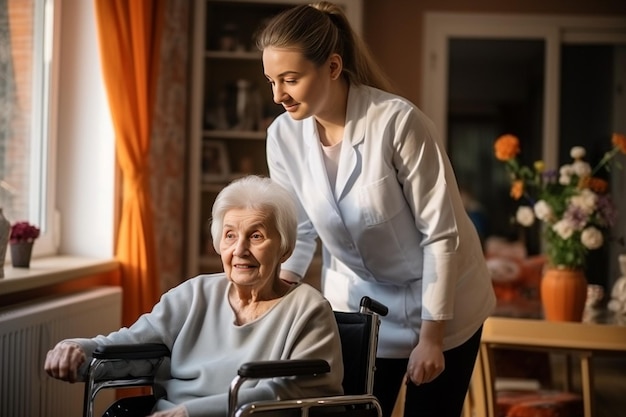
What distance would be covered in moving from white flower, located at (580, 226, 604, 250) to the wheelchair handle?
1.40 metres

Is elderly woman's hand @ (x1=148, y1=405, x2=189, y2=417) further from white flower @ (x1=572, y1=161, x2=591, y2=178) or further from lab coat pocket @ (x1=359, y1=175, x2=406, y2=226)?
white flower @ (x1=572, y1=161, x2=591, y2=178)

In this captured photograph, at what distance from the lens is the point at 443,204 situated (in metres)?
2.03

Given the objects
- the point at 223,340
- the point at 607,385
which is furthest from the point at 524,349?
the point at 607,385

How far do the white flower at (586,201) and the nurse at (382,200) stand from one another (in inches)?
46.6

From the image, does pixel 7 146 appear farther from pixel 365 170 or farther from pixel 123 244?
pixel 365 170

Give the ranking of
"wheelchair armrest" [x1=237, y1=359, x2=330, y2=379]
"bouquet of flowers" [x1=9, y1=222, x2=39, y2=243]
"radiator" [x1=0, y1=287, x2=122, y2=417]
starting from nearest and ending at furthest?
1. "wheelchair armrest" [x1=237, y1=359, x2=330, y2=379]
2. "radiator" [x1=0, y1=287, x2=122, y2=417]
3. "bouquet of flowers" [x1=9, y1=222, x2=39, y2=243]

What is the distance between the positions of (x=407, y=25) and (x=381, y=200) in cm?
371

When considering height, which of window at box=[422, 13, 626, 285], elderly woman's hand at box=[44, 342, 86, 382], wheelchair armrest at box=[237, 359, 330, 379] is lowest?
elderly woman's hand at box=[44, 342, 86, 382]

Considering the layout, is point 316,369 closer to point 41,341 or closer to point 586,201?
point 41,341

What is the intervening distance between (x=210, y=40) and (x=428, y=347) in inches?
145

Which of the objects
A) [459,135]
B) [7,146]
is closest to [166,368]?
[7,146]

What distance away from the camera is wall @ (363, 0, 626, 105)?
220 inches

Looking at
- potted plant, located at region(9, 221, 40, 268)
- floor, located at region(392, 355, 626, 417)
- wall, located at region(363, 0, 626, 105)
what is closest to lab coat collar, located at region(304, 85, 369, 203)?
potted plant, located at region(9, 221, 40, 268)

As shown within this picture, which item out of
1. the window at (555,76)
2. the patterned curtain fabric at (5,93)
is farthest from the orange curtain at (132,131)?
the window at (555,76)
